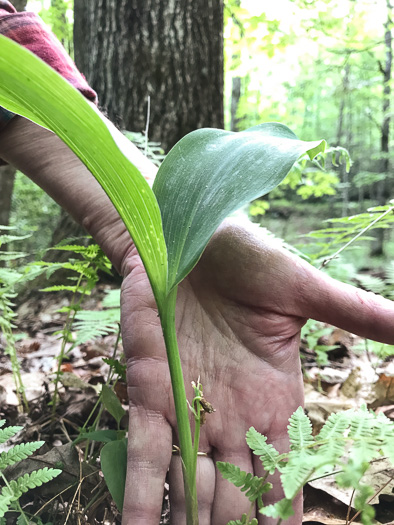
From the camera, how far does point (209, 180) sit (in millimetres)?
823

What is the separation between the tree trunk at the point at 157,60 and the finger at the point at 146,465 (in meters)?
2.39

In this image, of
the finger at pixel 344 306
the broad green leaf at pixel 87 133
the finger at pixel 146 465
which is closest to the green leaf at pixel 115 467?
the finger at pixel 146 465

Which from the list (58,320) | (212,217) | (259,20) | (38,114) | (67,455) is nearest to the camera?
(38,114)

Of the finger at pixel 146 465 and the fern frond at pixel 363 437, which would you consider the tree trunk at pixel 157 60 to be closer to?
the finger at pixel 146 465

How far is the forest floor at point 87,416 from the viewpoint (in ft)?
3.45

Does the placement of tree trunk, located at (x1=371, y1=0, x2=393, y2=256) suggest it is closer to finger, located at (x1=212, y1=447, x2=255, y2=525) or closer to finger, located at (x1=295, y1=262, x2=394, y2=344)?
finger, located at (x1=295, y1=262, x2=394, y2=344)

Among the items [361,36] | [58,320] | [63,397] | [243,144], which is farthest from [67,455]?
[361,36]

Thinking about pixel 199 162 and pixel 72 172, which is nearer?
pixel 199 162

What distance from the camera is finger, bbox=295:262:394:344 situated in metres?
1.04

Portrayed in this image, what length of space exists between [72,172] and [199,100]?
6.39 ft

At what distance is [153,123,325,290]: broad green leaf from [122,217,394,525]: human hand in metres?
0.29

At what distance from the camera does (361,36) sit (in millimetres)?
7195

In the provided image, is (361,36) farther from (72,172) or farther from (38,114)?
(38,114)

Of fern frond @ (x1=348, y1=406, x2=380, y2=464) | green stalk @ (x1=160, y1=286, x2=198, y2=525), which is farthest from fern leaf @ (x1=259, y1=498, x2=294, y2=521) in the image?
green stalk @ (x1=160, y1=286, x2=198, y2=525)
